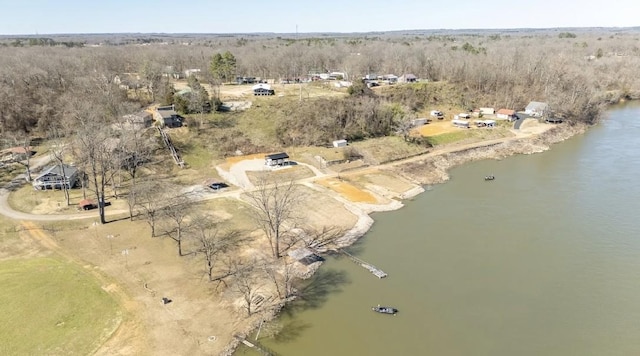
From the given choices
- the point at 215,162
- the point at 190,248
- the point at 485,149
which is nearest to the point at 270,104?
the point at 215,162

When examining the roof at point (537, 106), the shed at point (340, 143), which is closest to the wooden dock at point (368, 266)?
the shed at point (340, 143)

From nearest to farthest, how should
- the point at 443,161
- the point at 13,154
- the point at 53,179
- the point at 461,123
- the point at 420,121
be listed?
the point at 53,179 < the point at 13,154 < the point at 443,161 < the point at 461,123 < the point at 420,121

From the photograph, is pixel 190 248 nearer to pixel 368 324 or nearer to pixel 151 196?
pixel 151 196

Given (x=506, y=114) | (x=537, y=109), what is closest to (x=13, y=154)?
(x=506, y=114)

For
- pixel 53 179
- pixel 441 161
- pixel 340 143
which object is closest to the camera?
pixel 53 179

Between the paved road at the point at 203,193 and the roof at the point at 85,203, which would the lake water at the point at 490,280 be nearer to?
the paved road at the point at 203,193

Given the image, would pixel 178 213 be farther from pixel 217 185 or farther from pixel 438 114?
pixel 438 114

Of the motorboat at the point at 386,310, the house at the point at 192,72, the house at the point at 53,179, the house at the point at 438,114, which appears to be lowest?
the motorboat at the point at 386,310
